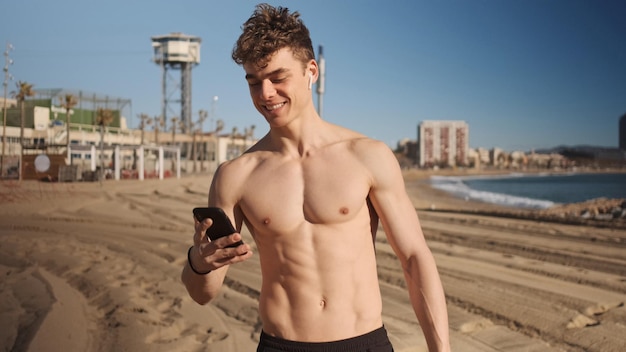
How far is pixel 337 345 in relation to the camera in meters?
2.05

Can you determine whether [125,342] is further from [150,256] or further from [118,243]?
[118,243]

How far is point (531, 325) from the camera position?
20.1ft

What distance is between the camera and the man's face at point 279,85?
6.68ft

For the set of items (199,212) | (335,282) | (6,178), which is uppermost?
(199,212)

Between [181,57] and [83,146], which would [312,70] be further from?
[181,57]

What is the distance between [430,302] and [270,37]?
1.14m

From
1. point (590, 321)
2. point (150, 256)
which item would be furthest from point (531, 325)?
point (150, 256)

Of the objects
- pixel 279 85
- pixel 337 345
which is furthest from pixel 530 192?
pixel 279 85

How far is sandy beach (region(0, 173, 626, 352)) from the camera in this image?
536 centimetres

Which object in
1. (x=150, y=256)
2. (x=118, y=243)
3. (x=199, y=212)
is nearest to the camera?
(x=199, y=212)

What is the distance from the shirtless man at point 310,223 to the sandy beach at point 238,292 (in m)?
3.13

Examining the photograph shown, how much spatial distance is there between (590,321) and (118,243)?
8832 millimetres

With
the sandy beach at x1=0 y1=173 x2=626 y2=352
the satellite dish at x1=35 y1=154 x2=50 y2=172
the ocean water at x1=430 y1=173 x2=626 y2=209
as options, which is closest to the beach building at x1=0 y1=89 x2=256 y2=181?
the satellite dish at x1=35 y1=154 x2=50 y2=172

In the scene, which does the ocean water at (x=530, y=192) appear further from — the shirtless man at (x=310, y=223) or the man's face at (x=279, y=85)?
the man's face at (x=279, y=85)
